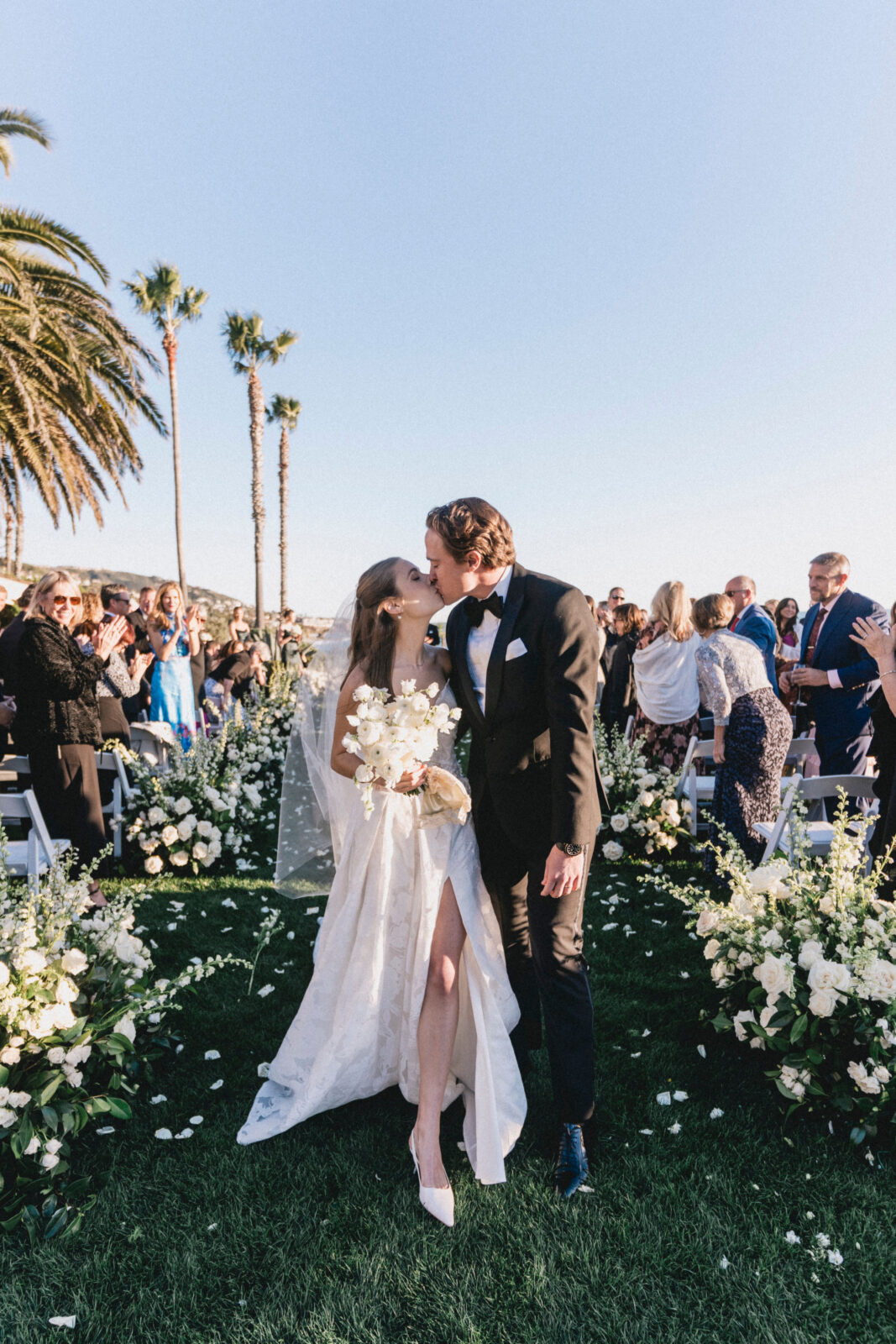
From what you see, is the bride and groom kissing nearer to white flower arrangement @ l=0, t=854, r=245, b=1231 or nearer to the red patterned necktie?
white flower arrangement @ l=0, t=854, r=245, b=1231

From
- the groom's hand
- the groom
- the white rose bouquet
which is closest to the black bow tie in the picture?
the groom

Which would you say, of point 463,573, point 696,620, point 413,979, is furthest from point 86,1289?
point 696,620

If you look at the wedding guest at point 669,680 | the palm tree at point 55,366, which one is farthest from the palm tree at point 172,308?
the wedding guest at point 669,680

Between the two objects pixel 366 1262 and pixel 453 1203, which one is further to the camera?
pixel 453 1203

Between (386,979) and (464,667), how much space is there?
132 centimetres

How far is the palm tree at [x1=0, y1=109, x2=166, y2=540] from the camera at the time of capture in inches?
410

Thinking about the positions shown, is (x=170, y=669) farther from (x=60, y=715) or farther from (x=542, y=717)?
(x=542, y=717)

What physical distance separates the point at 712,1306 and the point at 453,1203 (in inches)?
33.4

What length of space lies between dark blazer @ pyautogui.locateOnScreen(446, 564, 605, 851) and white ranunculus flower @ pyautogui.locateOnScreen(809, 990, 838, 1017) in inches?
42.0

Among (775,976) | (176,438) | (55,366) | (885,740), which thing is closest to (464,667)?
(775,976)

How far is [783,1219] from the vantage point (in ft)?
8.26

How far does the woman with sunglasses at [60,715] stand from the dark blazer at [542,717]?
11.4ft

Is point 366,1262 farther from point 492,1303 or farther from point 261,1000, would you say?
point 261,1000

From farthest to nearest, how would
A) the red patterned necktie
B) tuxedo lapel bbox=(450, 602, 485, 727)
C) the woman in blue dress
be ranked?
Result: the woman in blue dress
the red patterned necktie
tuxedo lapel bbox=(450, 602, 485, 727)
